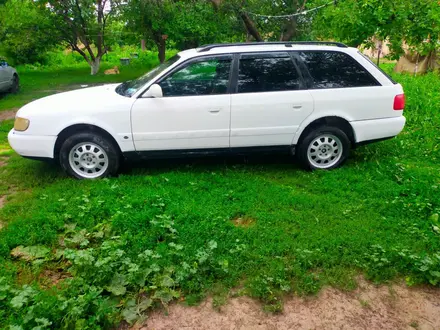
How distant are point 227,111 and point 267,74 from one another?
74 centimetres

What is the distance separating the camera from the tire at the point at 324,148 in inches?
213

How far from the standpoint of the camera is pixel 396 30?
6582 millimetres

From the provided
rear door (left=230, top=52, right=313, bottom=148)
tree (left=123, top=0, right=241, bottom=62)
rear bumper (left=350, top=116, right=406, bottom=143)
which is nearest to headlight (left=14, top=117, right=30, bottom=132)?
rear door (left=230, top=52, right=313, bottom=148)

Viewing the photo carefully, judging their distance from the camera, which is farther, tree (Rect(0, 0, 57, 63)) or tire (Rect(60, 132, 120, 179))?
tree (Rect(0, 0, 57, 63))

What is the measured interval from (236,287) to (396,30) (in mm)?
5298

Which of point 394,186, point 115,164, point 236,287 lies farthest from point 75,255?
point 394,186

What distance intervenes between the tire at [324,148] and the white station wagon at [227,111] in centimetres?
1

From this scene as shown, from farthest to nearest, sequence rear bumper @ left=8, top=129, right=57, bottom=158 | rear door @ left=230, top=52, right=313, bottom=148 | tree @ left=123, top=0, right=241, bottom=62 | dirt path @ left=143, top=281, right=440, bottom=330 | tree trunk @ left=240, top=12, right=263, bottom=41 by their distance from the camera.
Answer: tree @ left=123, top=0, right=241, bottom=62 → tree trunk @ left=240, top=12, right=263, bottom=41 → rear door @ left=230, top=52, right=313, bottom=148 → rear bumper @ left=8, top=129, right=57, bottom=158 → dirt path @ left=143, top=281, right=440, bottom=330

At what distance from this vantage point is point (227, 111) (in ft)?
16.9

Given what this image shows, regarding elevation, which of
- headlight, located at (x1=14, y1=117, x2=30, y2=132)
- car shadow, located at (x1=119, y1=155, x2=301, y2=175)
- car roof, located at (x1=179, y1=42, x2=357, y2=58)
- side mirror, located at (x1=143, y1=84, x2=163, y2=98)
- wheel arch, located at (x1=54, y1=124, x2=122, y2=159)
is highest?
car roof, located at (x1=179, y1=42, x2=357, y2=58)

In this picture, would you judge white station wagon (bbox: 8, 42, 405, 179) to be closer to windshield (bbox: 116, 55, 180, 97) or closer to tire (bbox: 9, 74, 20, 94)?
windshield (bbox: 116, 55, 180, 97)

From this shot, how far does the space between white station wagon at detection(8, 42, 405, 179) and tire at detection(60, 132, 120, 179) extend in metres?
0.01

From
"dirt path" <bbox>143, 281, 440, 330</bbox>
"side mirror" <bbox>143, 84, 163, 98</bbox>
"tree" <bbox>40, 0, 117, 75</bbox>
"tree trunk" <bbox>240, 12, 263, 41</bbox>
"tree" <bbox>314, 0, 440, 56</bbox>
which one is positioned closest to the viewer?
"dirt path" <bbox>143, 281, 440, 330</bbox>

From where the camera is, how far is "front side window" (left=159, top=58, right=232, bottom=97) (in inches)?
201
